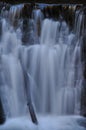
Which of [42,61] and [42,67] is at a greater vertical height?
[42,61]

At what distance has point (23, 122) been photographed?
26.2 ft

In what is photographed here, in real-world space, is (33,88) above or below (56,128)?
above

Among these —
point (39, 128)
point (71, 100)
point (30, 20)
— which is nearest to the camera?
point (39, 128)

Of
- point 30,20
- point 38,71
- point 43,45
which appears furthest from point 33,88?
point 30,20

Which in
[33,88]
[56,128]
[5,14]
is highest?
[5,14]

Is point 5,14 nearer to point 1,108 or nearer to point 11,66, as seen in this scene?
point 11,66

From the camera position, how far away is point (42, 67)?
8656 millimetres

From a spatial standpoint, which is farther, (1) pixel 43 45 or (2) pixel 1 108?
(1) pixel 43 45

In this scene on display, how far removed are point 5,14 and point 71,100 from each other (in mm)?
2561

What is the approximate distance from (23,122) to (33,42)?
1.93 m

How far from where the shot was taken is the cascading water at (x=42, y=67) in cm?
846

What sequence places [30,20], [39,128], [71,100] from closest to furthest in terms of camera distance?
[39,128], [71,100], [30,20]

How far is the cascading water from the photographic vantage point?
8.46 m

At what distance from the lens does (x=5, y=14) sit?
9.26 meters
